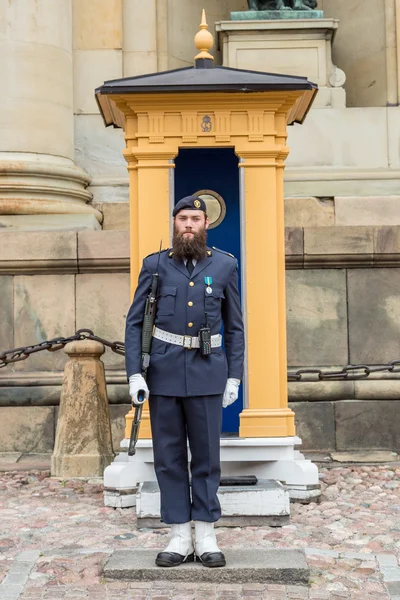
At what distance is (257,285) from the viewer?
6559 millimetres

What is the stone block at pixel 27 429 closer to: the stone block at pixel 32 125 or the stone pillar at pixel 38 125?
the stone pillar at pixel 38 125

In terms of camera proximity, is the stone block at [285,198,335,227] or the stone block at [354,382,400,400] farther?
the stone block at [285,198,335,227]

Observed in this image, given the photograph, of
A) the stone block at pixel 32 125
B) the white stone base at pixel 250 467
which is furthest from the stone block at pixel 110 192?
the white stone base at pixel 250 467

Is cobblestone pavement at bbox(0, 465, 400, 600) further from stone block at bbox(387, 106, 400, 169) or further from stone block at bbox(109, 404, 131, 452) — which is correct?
stone block at bbox(387, 106, 400, 169)

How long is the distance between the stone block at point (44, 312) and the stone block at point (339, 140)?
10.3ft

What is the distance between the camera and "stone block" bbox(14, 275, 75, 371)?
8914mm

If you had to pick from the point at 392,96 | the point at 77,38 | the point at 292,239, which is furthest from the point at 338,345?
the point at 77,38

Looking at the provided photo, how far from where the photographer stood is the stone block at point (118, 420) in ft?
28.8

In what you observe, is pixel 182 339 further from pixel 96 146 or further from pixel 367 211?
pixel 96 146

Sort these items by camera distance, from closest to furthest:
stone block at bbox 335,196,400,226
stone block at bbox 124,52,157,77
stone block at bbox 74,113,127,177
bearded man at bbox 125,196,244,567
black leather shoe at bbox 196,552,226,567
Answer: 1. black leather shoe at bbox 196,552,226,567
2. bearded man at bbox 125,196,244,567
3. stone block at bbox 335,196,400,226
4. stone block at bbox 74,113,127,177
5. stone block at bbox 124,52,157,77

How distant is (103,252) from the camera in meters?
9.00

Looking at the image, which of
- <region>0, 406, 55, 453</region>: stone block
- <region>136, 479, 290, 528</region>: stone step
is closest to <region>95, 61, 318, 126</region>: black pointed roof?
<region>136, 479, 290, 528</region>: stone step

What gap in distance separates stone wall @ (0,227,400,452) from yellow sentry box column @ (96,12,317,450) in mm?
2170

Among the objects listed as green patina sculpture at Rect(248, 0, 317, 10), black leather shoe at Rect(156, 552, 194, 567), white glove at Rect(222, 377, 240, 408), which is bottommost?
black leather shoe at Rect(156, 552, 194, 567)
